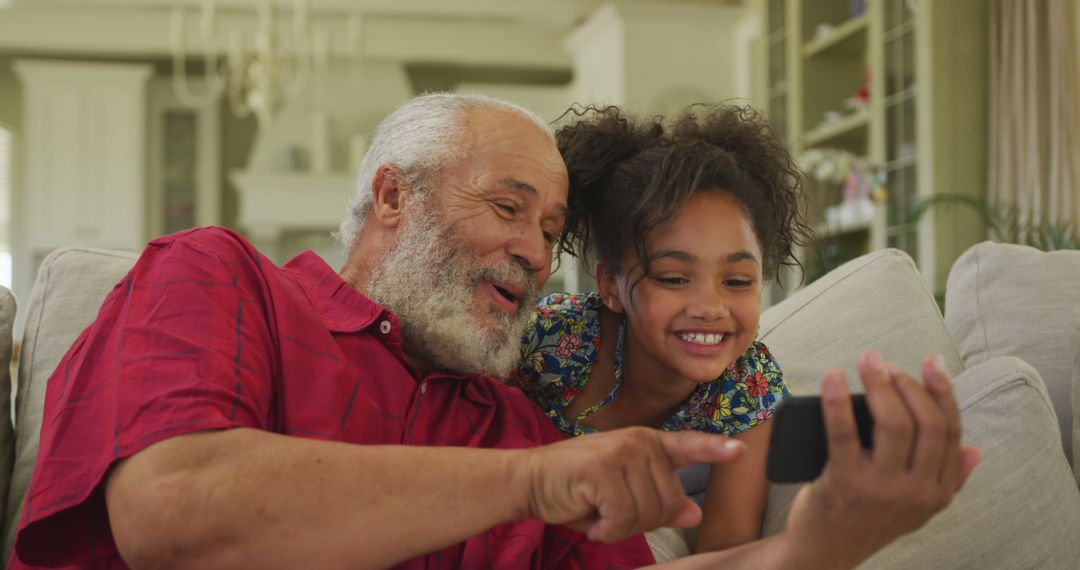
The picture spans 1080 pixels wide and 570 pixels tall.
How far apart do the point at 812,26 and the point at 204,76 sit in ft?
17.5

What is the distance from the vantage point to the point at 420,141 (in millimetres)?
1404

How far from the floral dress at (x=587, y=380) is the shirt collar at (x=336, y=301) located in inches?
12.6

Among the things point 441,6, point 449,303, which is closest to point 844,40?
point 441,6

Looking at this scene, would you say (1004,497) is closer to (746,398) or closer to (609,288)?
(746,398)

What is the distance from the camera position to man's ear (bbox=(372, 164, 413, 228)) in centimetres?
140

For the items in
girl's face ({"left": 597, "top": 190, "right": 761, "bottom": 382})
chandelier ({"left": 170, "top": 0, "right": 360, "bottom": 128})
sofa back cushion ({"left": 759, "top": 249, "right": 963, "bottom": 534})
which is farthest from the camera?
chandelier ({"left": 170, "top": 0, "right": 360, "bottom": 128})

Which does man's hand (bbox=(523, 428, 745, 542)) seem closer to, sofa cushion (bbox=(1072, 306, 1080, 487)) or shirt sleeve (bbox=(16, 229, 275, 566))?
shirt sleeve (bbox=(16, 229, 275, 566))

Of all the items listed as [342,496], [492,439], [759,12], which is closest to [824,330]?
[492,439]

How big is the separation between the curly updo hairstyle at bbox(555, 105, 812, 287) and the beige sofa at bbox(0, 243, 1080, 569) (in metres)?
0.16

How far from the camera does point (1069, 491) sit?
4.60ft

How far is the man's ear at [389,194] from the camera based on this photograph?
1404mm

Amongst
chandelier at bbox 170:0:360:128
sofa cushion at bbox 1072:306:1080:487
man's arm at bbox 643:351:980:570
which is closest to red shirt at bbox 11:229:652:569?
man's arm at bbox 643:351:980:570

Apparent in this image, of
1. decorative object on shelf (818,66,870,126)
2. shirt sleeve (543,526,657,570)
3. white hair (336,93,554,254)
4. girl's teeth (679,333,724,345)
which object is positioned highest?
decorative object on shelf (818,66,870,126)

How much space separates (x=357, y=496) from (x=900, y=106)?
14.9 ft
